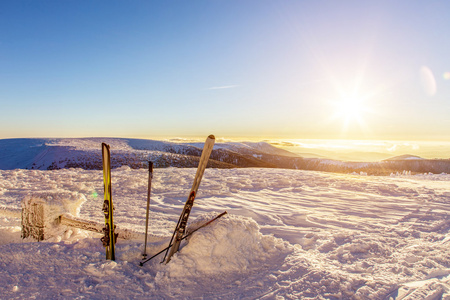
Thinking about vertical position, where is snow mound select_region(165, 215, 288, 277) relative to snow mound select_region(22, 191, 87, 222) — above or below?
below

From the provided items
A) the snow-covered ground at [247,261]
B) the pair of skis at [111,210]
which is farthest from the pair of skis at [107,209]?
the snow-covered ground at [247,261]

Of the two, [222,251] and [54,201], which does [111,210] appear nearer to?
[54,201]

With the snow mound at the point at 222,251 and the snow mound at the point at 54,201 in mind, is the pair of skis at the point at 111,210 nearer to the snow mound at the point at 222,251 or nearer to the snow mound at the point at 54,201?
the snow mound at the point at 222,251

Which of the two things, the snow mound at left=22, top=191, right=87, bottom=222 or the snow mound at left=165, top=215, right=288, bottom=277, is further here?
the snow mound at left=22, top=191, right=87, bottom=222

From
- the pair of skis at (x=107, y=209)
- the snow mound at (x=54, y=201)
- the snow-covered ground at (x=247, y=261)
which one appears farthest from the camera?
the snow mound at (x=54, y=201)

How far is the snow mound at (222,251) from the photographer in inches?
120

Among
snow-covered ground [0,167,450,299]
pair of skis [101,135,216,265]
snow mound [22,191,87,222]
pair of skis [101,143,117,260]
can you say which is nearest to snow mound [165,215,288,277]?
snow-covered ground [0,167,450,299]

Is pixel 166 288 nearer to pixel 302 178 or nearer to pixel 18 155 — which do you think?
pixel 302 178

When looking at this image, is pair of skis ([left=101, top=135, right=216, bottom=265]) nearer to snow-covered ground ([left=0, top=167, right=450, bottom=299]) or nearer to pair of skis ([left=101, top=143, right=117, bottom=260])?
pair of skis ([left=101, top=143, right=117, bottom=260])

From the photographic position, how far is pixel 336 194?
869 cm

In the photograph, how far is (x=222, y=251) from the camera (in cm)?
320

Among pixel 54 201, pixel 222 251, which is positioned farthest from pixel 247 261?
pixel 54 201

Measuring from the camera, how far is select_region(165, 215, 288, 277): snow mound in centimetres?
306

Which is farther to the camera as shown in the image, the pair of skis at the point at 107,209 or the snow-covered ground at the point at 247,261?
→ the pair of skis at the point at 107,209
